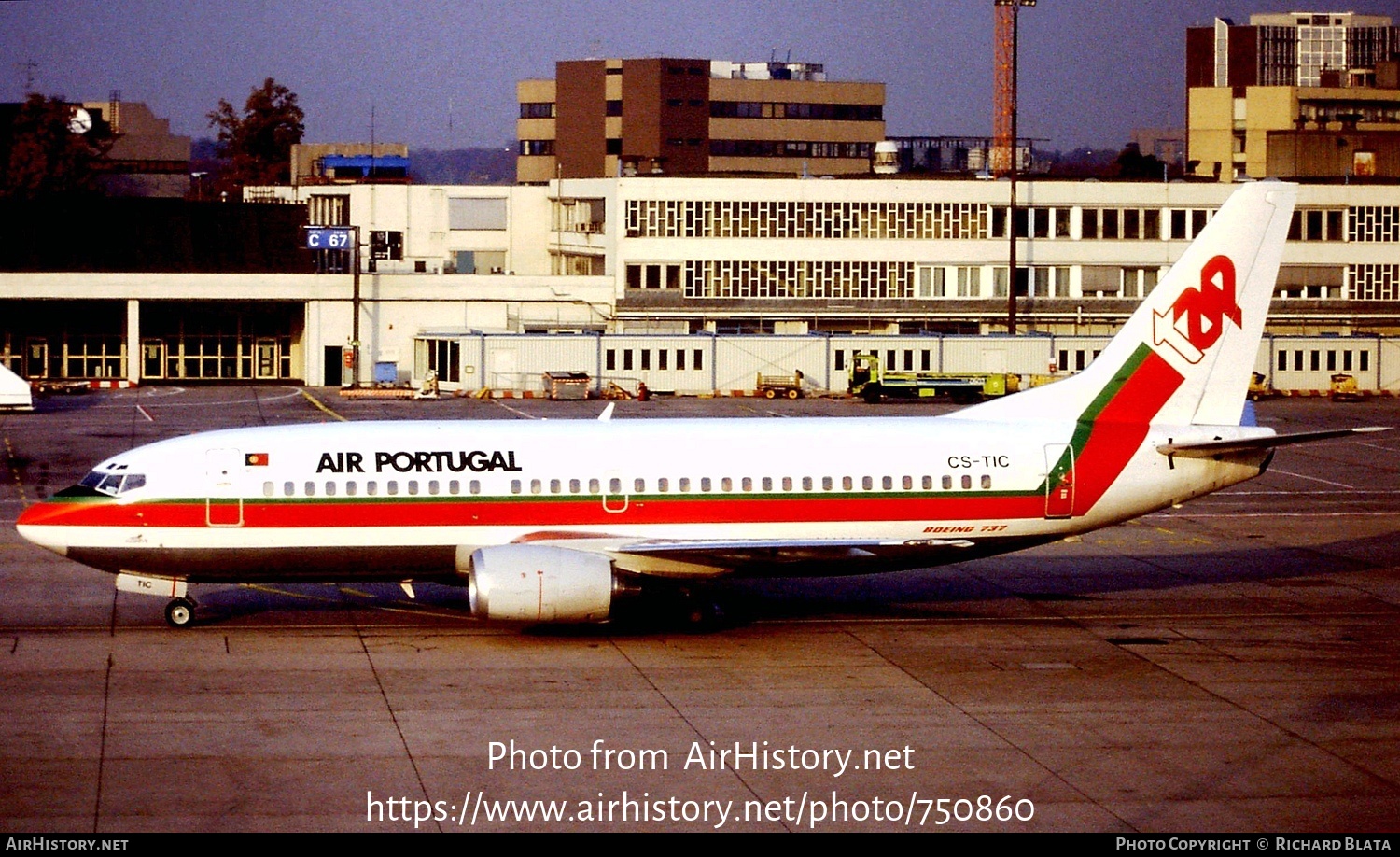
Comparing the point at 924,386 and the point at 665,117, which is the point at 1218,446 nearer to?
the point at 924,386

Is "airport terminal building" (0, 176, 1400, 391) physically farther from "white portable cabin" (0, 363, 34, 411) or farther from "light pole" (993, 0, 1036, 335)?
"white portable cabin" (0, 363, 34, 411)

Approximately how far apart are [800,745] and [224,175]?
183m

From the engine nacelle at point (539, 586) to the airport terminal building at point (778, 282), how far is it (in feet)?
239

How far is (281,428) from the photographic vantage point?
33344 mm

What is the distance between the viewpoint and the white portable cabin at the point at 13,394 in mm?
80188

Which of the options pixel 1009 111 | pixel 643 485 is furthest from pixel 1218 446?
pixel 1009 111

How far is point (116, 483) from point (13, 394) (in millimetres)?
52975

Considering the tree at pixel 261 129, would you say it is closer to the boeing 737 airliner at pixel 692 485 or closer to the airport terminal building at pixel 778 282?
the airport terminal building at pixel 778 282

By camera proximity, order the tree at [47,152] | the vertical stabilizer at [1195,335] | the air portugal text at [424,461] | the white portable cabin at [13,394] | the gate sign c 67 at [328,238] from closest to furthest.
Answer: the air portugal text at [424,461], the vertical stabilizer at [1195,335], the white portable cabin at [13,394], the gate sign c 67 at [328,238], the tree at [47,152]

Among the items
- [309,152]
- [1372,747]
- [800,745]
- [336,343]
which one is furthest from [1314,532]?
[309,152]

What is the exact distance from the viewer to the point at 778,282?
108062 mm

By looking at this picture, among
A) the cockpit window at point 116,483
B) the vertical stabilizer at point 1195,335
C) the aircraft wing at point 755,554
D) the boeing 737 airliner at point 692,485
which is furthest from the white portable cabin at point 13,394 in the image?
the vertical stabilizer at point 1195,335

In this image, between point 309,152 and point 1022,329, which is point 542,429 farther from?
point 309,152

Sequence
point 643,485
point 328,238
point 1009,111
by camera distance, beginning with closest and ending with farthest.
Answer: point 643,485
point 328,238
point 1009,111
